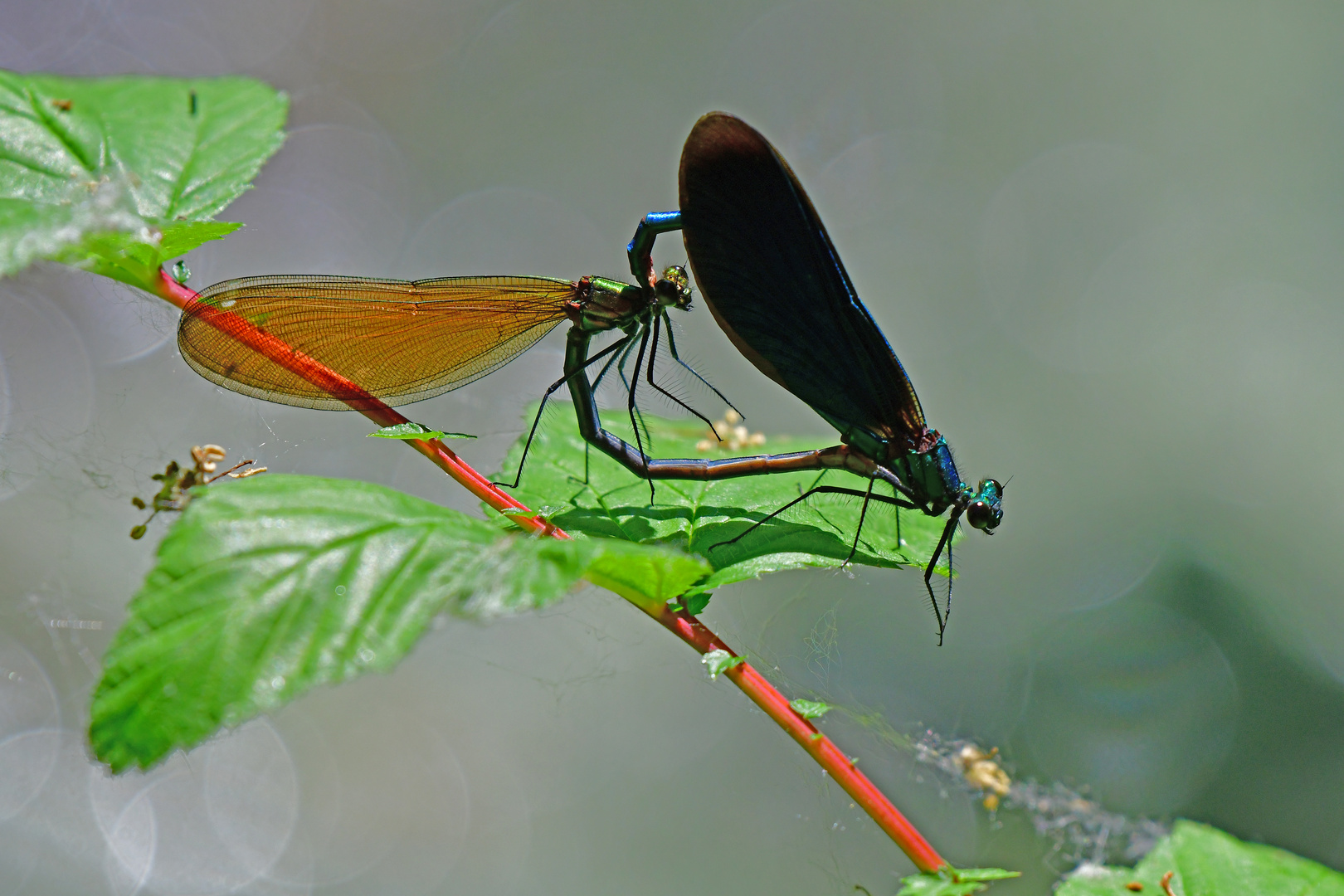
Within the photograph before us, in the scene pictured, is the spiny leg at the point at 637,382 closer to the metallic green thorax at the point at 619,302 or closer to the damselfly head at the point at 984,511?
the metallic green thorax at the point at 619,302

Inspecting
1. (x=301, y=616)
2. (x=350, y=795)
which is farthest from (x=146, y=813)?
(x=301, y=616)

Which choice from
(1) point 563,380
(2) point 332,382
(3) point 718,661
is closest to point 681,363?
(1) point 563,380

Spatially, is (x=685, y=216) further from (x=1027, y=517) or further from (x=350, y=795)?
(x=1027, y=517)

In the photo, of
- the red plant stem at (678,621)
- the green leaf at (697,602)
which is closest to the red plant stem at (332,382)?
the red plant stem at (678,621)

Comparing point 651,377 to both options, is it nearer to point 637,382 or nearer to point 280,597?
point 637,382

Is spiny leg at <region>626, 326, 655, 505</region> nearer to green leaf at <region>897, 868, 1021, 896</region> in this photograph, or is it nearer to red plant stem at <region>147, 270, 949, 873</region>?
red plant stem at <region>147, 270, 949, 873</region>
